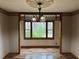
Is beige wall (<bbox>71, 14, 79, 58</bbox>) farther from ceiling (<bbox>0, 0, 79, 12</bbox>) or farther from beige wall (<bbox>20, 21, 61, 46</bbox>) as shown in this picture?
beige wall (<bbox>20, 21, 61, 46</bbox>)

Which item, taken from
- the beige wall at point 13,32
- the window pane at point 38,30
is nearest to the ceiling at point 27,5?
the beige wall at point 13,32

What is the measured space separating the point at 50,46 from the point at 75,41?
394 cm

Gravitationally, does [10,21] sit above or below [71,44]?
above

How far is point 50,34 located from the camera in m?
12.0

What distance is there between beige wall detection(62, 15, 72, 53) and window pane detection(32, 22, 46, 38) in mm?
3108

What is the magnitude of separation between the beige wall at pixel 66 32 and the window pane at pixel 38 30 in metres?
Answer: 3.11

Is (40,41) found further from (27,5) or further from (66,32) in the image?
(27,5)

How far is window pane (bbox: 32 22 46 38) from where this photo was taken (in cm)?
1203

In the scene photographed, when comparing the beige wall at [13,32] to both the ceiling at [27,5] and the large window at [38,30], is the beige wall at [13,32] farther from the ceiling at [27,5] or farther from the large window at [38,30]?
the large window at [38,30]

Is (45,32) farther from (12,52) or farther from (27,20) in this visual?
(12,52)

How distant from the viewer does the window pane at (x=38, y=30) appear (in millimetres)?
12031

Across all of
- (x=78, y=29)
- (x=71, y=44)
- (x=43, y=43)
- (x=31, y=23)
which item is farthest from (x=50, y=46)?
(x=78, y=29)

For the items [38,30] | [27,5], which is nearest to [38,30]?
[38,30]

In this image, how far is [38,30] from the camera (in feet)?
39.9
